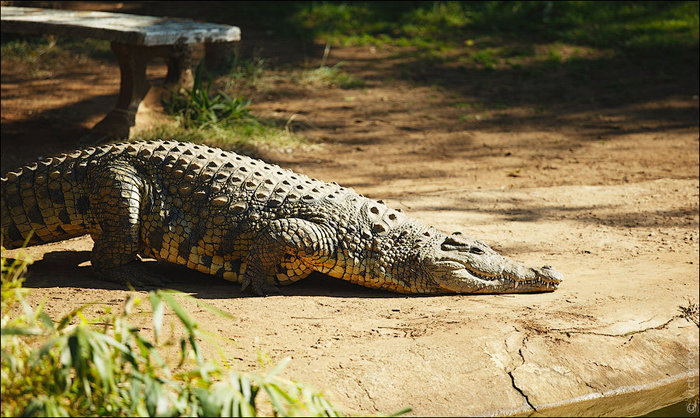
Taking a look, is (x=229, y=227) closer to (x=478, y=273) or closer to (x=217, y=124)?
(x=478, y=273)

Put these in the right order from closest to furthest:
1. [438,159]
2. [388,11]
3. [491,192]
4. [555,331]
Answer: [555,331]
[491,192]
[438,159]
[388,11]

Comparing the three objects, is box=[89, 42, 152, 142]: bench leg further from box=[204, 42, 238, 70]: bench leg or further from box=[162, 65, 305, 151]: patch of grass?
box=[204, 42, 238, 70]: bench leg

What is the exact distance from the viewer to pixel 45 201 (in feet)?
15.5

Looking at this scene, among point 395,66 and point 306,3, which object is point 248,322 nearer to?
point 395,66

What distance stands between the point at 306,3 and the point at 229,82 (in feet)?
16.4

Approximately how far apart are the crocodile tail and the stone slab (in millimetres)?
2984

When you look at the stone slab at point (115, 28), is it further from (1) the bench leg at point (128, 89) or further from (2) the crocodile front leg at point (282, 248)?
(2) the crocodile front leg at point (282, 248)

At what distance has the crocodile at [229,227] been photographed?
4.57 m

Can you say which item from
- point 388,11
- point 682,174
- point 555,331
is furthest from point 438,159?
point 388,11

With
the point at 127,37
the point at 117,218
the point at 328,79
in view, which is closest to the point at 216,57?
the point at 328,79

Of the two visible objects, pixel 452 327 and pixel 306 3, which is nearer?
pixel 452 327

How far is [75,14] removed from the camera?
333 inches

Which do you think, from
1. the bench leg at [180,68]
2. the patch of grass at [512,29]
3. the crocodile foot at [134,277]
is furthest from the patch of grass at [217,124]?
the patch of grass at [512,29]

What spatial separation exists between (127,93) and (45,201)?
355 centimetres
